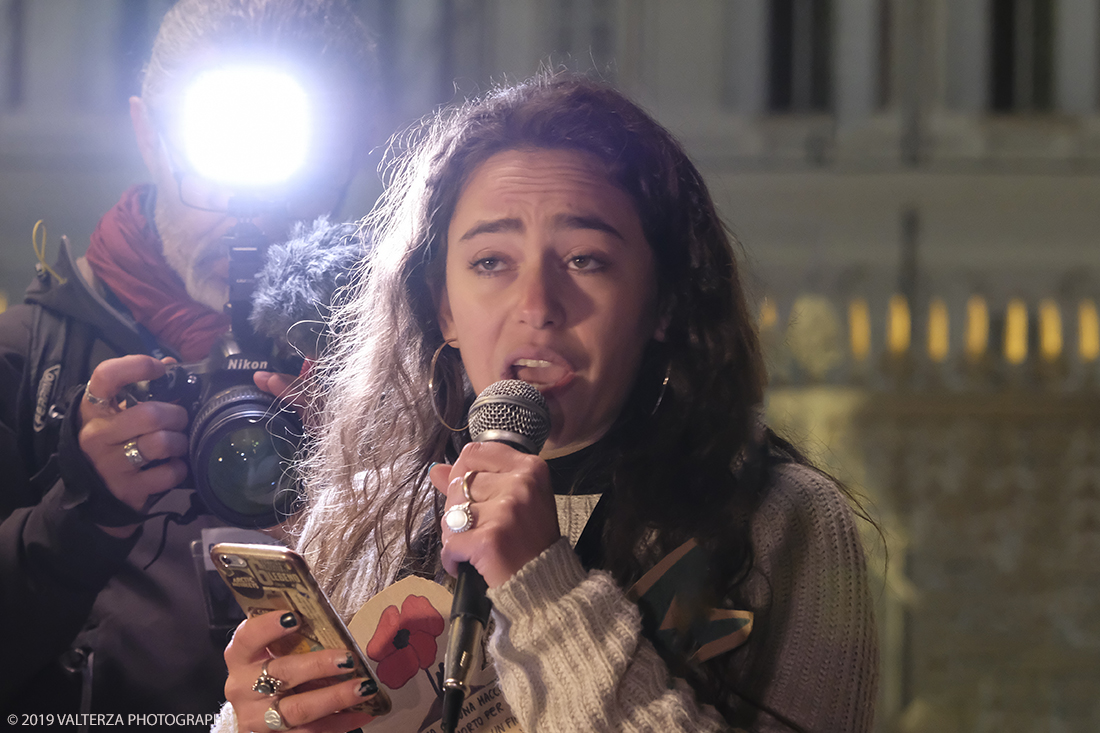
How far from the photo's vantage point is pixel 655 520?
0.99m

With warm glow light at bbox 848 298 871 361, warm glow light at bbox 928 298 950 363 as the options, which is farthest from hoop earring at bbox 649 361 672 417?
warm glow light at bbox 928 298 950 363

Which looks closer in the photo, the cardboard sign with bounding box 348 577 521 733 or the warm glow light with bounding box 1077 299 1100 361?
the cardboard sign with bounding box 348 577 521 733

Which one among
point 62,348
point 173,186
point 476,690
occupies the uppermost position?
point 173,186

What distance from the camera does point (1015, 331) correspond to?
4.17 meters

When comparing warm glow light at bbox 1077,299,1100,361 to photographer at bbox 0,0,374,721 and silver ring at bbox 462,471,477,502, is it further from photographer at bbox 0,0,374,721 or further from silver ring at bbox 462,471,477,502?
silver ring at bbox 462,471,477,502

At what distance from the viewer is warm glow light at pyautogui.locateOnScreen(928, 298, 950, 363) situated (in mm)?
4117

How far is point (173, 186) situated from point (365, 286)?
0.39 metres

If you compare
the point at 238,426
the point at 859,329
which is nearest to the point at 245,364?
the point at 238,426

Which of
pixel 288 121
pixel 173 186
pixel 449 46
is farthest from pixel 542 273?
pixel 449 46

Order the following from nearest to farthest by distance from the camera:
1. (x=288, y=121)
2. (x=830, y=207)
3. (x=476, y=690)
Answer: (x=476, y=690), (x=288, y=121), (x=830, y=207)

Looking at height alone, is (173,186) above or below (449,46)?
below

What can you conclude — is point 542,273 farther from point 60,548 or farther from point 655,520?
point 60,548

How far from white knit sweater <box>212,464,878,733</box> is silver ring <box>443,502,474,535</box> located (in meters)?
0.06

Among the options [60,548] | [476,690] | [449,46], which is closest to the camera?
[476,690]
